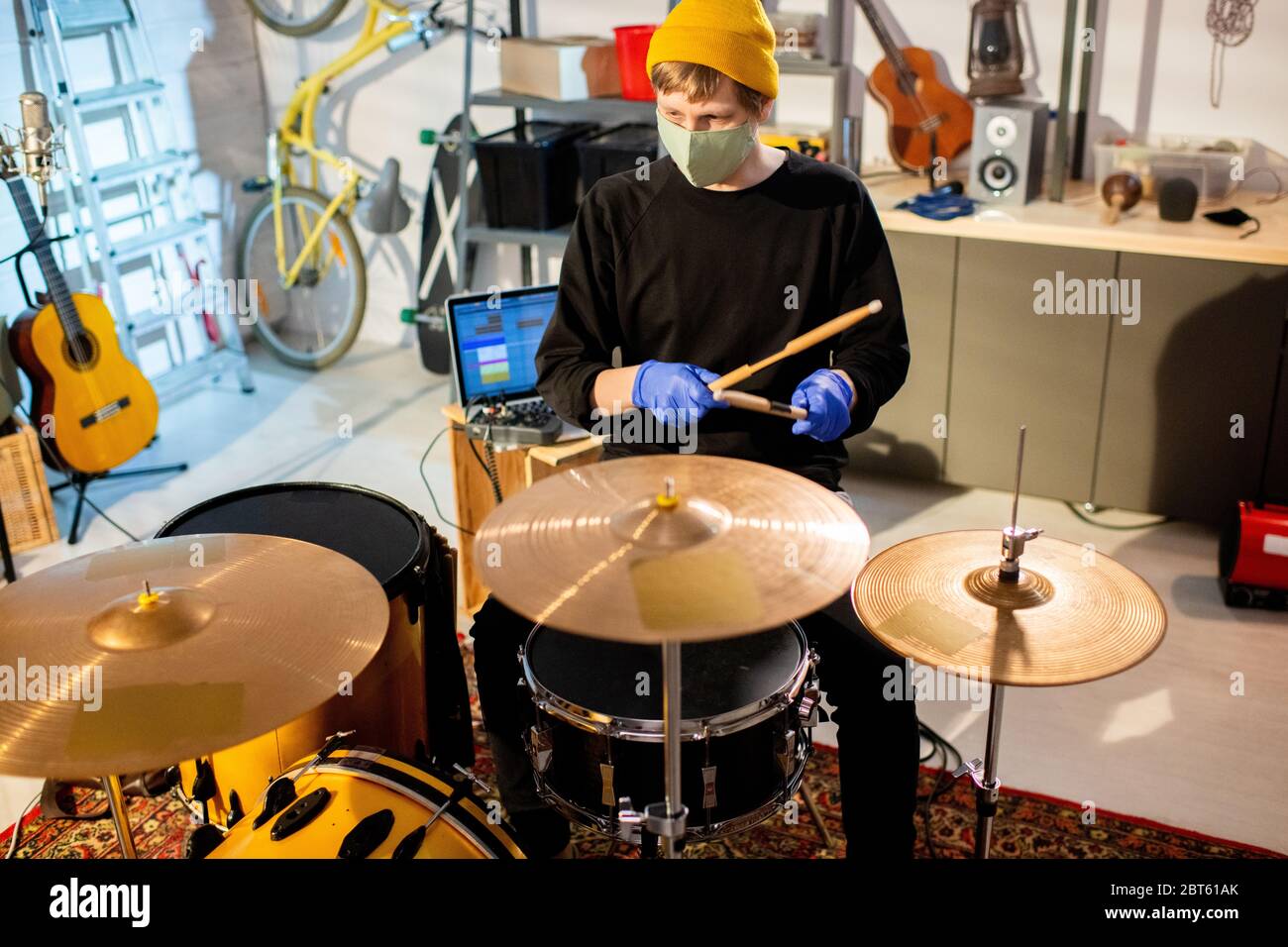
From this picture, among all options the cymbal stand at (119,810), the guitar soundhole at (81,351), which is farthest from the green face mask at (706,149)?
the guitar soundhole at (81,351)

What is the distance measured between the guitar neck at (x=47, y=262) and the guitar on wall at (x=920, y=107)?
2330mm

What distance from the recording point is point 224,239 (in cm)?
479

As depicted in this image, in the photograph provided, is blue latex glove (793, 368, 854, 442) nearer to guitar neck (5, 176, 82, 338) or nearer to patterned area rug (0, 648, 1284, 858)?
patterned area rug (0, 648, 1284, 858)

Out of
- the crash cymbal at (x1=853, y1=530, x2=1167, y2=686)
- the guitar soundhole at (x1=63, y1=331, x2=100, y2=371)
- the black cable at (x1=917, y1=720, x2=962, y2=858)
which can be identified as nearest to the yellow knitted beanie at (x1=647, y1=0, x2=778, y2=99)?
the crash cymbal at (x1=853, y1=530, x2=1167, y2=686)

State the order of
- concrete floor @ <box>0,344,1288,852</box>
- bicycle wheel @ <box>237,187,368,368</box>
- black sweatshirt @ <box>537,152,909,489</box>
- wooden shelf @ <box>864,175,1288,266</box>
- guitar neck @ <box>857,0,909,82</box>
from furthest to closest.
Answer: bicycle wheel @ <box>237,187,368,368</box>
guitar neck @ <box>857,0,909,82</box>
wooden shelf @ <box>864,175,1288,266</box>
concrete floor @ <box>0,344,1288,852</box>
black sweatshirt @ <box>537,152,909,489</box>

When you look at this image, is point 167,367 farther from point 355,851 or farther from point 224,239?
point 355,851

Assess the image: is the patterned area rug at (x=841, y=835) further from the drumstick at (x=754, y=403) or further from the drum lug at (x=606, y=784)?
the drumstick at (x=754, y=403)

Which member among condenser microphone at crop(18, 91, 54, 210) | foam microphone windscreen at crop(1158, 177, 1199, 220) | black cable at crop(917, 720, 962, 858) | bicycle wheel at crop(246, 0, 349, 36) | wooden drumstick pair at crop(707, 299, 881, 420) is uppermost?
bicycle wheel at crop(246, 0, 349, 36)

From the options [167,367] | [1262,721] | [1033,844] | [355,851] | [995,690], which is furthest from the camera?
[167,367]

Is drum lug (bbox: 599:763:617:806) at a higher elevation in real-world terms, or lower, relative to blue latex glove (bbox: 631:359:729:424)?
lower

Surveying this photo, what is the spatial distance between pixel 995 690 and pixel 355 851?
0.89 meters

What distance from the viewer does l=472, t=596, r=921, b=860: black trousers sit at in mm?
2002
